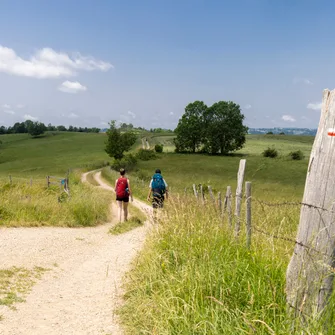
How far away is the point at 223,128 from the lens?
78188 millimetres

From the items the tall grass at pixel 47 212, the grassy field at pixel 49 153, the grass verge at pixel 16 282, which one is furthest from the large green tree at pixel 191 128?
the grass verge at pixel 16 282

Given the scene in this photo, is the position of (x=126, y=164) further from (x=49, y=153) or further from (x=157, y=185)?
(x=157, y=185)

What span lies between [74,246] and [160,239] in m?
4.47

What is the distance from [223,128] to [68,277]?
239 feet

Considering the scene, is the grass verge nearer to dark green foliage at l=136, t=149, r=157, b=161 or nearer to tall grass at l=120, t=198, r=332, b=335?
tall grass at l=120, t=198, r=332, b=335

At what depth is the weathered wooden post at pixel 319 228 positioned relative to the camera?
126 inches

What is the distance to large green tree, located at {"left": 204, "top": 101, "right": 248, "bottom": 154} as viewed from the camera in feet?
258

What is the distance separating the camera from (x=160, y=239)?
638 cm

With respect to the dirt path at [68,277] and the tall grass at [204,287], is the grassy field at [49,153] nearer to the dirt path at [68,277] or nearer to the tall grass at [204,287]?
the dirt path at [68,277]

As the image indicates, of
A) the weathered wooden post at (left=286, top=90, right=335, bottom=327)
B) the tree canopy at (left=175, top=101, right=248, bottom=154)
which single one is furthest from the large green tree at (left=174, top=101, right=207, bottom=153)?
the weathered wooden post at (left=286, top=90, right=335, bottom=327)

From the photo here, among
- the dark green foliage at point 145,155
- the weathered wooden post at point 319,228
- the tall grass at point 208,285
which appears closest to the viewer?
the weathered wooden post at point 319,228

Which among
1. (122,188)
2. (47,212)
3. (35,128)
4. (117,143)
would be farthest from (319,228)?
(35,128)

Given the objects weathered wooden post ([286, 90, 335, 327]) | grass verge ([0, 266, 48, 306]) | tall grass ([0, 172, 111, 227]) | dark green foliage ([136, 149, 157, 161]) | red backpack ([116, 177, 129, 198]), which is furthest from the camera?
dark green foliage ([136, 149, 157, 161])

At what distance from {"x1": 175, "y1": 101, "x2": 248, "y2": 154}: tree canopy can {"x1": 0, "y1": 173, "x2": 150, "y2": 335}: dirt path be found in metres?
67.7
